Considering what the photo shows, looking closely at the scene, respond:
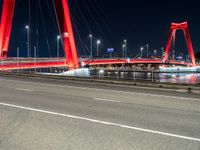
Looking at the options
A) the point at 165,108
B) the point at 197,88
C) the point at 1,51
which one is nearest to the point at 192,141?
the point at 165,108

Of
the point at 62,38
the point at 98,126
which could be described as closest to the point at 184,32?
the point at 62,38

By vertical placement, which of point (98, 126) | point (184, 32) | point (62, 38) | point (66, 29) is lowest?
point (98, 126)

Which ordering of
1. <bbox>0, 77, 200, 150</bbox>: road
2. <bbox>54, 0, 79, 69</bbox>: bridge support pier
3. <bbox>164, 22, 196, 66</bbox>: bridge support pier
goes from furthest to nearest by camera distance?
<bbox>164, 22, 196, 66</bbox>: bridge support pier < <bbox>54, 0, 79, 69</bbox>: bridge support pier < <bbox>0, 77, 200, 150</bbox>: road

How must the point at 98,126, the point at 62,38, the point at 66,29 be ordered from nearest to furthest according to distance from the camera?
the point at 98,126 < the point at 66,29 < the point at 62,38

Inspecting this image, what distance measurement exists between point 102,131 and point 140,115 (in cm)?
253

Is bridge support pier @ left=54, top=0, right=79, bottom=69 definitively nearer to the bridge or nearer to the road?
the bridge

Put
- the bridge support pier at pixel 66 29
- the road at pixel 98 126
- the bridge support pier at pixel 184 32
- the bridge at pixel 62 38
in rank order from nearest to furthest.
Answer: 1. the road at pixel 98 126
2. the bridge support pier at pixel 66 29
3. the bridge at pixel 62 38
4. the bridge support pier at pixel 184 32

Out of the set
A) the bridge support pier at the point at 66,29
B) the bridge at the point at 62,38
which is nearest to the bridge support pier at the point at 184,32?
the bridge at the point at 62,38

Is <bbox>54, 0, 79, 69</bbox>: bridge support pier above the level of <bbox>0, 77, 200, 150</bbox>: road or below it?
above

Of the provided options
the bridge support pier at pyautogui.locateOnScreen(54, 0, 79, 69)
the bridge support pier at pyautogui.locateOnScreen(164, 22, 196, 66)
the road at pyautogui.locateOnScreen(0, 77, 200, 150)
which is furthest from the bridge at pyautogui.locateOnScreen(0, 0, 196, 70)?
the bridge support pier at pyautogui.locateOnScreen(164, 22, 196, 66)

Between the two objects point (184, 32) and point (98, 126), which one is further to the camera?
point (184, 32)

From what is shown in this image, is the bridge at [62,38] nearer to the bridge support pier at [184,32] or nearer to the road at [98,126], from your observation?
the road at [98,126]

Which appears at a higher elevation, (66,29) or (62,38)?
(66,29)

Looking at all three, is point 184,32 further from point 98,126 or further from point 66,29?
point 98,126
